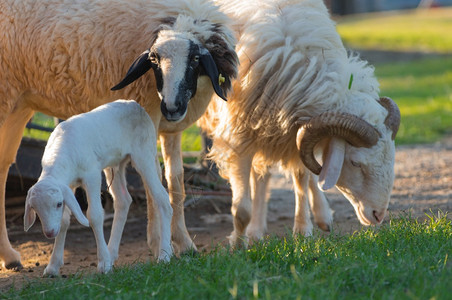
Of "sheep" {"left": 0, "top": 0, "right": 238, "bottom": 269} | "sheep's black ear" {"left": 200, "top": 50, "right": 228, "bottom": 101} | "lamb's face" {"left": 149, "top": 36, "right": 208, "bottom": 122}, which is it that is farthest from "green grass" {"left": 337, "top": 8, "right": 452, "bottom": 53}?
"lamb's face" {"left": 149, "top": 36, "right": 208, "bottom": 122}

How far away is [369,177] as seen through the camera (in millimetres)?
5363

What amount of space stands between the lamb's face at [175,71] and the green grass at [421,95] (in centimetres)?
646

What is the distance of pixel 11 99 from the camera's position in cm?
531

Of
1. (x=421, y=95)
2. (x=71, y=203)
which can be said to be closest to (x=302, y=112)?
(x=71, y=203)

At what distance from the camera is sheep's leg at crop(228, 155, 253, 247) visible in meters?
5.70

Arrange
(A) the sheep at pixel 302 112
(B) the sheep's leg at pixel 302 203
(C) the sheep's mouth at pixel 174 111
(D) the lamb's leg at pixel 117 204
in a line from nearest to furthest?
1. (C) the sheep's mouth at pixel 174 111
2. (D) the lamb's leg at pixel 117 204
3. (A) the sheep at pixel 302 112
4. (B) the sheep's leg at pixel 302 203

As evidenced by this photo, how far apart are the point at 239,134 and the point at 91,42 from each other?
1.40m

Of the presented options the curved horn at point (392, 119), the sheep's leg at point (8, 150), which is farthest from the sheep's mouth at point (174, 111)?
the curved horn at point (392, 119)

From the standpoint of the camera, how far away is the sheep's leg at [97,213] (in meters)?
4.25

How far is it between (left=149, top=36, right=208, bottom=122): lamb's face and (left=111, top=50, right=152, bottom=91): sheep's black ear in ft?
0.18

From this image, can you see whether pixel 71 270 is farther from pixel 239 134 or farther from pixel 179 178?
pixel 239 134

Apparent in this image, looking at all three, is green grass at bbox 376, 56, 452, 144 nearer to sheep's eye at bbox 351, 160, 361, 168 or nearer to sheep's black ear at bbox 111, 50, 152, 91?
sheep's eye at bbox 351, 160, 361, 168

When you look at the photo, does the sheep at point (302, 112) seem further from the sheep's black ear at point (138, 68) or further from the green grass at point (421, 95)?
the green grass at point (421, 95)

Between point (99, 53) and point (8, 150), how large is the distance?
1323mm
